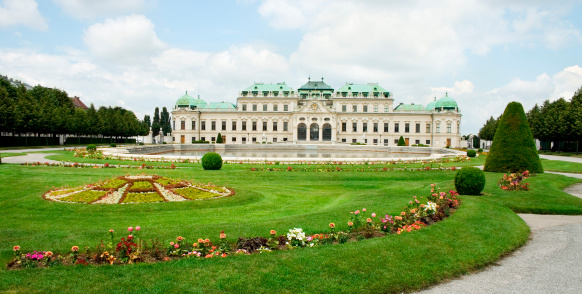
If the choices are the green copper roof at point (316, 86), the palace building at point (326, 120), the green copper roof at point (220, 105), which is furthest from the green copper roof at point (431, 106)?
the green copper roof at point (220, 105)

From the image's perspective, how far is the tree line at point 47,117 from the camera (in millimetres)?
51719

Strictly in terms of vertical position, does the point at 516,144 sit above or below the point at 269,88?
below

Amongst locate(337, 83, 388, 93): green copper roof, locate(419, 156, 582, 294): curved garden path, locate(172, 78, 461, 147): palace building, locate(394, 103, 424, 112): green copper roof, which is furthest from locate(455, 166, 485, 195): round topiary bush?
locate(394, 103, 424, 112): green copper roof

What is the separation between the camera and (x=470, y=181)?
15273 mm

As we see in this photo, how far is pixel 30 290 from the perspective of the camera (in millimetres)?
5934

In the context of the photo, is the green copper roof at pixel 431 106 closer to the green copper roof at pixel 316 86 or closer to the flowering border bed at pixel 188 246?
the green copper roof at pixel 316 86

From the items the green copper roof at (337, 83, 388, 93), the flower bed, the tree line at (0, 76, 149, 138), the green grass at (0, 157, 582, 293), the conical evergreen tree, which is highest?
the green copper roof at (337, 83, 388, 93)

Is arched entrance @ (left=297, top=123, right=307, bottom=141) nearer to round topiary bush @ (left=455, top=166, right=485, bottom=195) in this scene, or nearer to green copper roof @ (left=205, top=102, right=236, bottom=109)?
green copper roof @ (left=205, top=102, right=236, bottom=109)

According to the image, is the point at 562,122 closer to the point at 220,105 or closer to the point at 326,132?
the point at 326,132

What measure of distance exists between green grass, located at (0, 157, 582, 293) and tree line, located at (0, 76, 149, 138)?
144 feet

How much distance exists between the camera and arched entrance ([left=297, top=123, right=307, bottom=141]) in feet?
273

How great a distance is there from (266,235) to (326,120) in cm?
7439

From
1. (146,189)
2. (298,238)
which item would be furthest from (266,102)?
(298,238)

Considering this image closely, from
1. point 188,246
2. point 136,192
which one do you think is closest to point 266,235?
point 188,246
